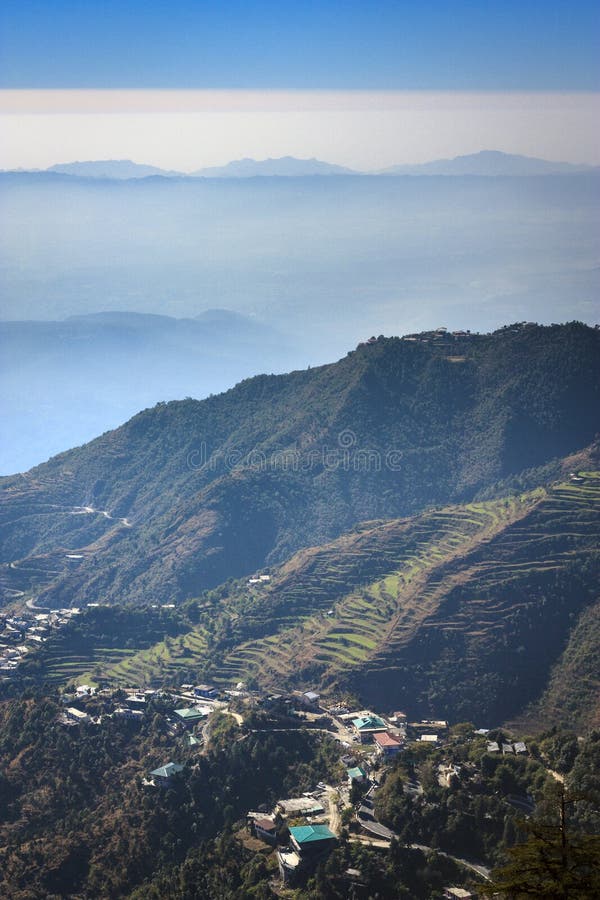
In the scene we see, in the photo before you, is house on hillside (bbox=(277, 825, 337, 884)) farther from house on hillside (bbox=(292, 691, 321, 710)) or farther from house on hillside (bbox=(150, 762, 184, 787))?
house on hillside (bbox=(292, 691, 321, 710))

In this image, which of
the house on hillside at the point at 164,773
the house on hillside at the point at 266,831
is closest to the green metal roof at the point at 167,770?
the house on hillside at the point at 164,773

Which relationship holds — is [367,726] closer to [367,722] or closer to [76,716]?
[367,722]

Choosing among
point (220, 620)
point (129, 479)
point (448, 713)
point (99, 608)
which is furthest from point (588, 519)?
point (129, 479)

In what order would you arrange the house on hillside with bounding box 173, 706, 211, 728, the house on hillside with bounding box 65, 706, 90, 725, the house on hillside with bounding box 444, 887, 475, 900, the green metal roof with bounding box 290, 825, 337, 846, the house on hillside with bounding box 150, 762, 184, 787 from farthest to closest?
1. the house on hillside with bounding box 173, 706, 211, 728
2. the house on hillside with bounding box 65, 706, 90, 725
3. the house on hillside with bounding box 150, 762, 184, 787
4. the green metal roof with bounding box 290, 825, 337, 846
5. the house on hillside with bounding box 444, 887, 475, 900

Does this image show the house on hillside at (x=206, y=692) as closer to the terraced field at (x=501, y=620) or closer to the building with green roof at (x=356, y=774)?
the terraced field at (x=501, y=620)

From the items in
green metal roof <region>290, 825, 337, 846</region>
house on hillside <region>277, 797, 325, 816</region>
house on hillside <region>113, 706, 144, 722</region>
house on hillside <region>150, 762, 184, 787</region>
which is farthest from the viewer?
house on hillside <region>113, 706, 144, 722</region>

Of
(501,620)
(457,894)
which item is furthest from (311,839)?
(501,620)

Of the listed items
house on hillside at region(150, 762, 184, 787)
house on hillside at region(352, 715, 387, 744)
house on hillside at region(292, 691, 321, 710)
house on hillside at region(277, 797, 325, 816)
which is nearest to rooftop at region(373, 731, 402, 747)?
house on hillside at region(352, 715, 387, 744)
